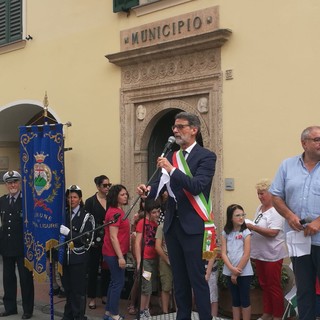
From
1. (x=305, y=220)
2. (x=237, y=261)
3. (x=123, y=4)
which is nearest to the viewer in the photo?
(x=305, y=220)

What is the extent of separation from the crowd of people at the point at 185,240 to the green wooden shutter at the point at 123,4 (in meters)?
3.02

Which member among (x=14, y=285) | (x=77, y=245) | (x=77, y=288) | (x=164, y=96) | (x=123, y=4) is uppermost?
(x=123, y=4)

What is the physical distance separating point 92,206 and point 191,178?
401 centimetres

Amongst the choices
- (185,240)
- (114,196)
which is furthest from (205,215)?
(114,196)

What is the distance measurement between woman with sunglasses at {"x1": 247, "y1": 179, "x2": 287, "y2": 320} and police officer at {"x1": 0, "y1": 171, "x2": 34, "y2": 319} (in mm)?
2938

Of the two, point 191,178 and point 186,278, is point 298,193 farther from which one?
point 186,278

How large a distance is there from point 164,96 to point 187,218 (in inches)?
188

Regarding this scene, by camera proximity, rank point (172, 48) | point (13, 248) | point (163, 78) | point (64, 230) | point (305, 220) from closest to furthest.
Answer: point (305, 220)
point (64, 230)
point (13, 248)
point (172, 48)
point (163, 78)

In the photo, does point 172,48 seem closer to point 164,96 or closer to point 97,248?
point 164,96

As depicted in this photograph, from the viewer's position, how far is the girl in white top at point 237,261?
258 inches

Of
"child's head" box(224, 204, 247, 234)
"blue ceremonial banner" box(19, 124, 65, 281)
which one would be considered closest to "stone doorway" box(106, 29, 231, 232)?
"child's head" box(224, 204, 247, 234)

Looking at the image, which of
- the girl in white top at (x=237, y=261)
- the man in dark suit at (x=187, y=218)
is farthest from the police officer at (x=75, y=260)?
the man in dark suit at (x=187, y=218)

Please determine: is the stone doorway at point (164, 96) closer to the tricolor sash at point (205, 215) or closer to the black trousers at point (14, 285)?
the black trousers at point (14, 285)

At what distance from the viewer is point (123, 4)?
9789 mm
